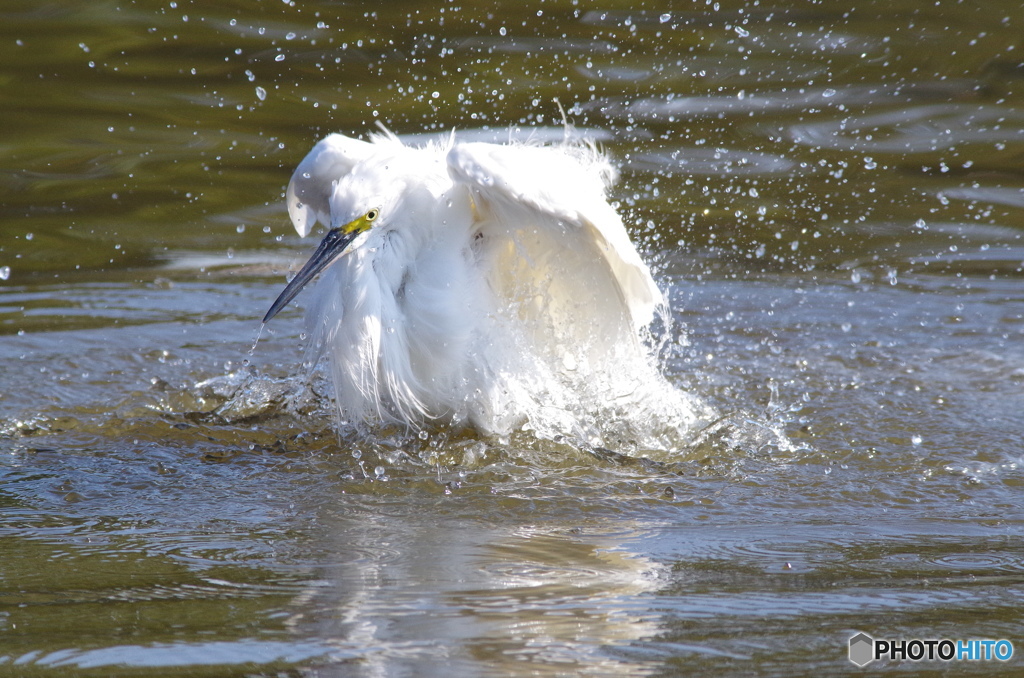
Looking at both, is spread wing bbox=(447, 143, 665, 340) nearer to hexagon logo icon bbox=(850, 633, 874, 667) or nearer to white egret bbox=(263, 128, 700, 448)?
white egret bbox=(263, 128, 700, 448)

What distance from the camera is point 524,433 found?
364 cm

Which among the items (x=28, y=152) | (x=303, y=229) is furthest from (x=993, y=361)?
(x=28, y=152)

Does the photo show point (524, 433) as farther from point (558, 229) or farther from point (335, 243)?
point (335, 243)

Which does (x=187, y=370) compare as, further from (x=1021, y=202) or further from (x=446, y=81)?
(x=1021, y=202)

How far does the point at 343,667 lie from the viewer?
1964 mm

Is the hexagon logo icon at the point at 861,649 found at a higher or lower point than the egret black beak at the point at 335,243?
lower

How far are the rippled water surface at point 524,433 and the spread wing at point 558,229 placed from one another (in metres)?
0.53

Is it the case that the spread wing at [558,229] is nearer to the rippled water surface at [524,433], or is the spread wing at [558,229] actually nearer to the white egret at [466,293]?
the white egret at [466,293]

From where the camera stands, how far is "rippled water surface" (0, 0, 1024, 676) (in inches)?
87.7

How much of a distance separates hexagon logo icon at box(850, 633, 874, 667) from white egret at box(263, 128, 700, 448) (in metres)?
1.59

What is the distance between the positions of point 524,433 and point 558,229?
70 cm

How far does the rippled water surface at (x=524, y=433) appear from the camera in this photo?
223cm

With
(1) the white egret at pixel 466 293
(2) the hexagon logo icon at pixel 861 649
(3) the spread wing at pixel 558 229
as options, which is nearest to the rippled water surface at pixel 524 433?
(2) the hexagon logo icon at pixel 861 649

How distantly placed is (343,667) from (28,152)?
20.1 feet
